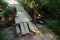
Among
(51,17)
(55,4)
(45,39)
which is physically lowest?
(45,39)

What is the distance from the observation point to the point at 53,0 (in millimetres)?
5570

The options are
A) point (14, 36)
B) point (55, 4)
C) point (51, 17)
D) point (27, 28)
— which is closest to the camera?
point (14, 36)

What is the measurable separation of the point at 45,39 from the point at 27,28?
0.97m

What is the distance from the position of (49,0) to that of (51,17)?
2.62 feet

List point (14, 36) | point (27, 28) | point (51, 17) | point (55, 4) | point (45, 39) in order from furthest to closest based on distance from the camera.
Answer: point (51, 17) < point (55, 4) < point (27, 28) < point (14, 36) < point (45, 39)

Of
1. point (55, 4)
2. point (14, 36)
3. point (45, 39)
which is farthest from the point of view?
point (55, 4)

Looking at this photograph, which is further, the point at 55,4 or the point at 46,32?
the point at 55,4

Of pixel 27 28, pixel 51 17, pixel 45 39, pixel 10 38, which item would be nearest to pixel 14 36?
pixel 10 38

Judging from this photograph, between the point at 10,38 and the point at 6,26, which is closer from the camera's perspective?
the point at 10,38

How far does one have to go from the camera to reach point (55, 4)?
548 centimetres

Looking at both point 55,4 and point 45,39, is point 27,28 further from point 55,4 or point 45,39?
point 55,4

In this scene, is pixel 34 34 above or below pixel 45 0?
below

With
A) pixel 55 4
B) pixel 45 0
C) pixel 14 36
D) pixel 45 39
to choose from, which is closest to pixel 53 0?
pixel 55 4

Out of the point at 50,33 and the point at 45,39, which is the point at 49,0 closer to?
the point at 50,33
